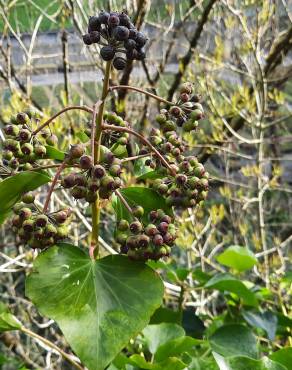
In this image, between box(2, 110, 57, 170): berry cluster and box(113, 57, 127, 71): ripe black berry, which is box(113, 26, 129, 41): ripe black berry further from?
box(2, 110, 57, 170): berry cluster

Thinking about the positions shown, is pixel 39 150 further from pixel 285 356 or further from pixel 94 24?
pixel 285 356

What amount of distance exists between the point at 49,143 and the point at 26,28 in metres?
2.77

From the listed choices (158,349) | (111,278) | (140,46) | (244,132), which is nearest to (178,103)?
(140,46)

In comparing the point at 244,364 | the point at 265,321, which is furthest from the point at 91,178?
the point at 265,321

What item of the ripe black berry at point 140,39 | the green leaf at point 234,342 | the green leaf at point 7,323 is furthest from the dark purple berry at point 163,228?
the green leaf at point 234,342

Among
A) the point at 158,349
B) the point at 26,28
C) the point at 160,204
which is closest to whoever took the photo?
the point at 160,204

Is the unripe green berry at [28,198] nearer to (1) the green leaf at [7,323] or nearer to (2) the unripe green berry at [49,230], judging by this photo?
(2) the unripe green berry at [49,230]

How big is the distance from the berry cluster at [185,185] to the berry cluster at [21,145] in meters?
0.16

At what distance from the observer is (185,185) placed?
702 mm

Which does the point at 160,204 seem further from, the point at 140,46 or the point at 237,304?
the point at 237,304

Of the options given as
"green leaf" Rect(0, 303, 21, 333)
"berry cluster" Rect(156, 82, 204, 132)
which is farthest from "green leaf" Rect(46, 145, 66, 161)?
"green leaf" Rect(0, 303, 21, 333)

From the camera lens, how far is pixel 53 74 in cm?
375

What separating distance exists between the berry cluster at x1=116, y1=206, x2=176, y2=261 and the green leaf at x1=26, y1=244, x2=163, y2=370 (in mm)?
28

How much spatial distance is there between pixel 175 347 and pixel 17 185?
1.26 ft
